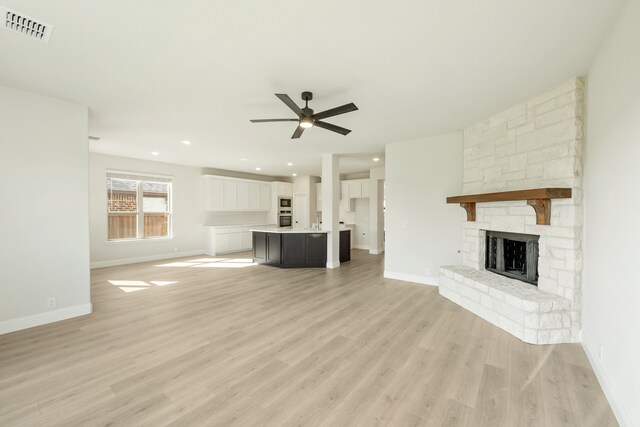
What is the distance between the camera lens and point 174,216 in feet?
25.6

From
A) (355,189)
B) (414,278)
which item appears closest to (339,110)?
(414,278)

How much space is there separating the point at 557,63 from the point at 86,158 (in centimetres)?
557

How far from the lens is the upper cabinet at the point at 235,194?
8.25 m

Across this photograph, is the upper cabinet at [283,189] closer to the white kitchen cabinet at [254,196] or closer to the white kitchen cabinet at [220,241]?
the white kitchen cabinet at [254,196]

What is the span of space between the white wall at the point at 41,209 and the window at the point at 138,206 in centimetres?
386

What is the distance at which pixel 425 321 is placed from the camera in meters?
3.30

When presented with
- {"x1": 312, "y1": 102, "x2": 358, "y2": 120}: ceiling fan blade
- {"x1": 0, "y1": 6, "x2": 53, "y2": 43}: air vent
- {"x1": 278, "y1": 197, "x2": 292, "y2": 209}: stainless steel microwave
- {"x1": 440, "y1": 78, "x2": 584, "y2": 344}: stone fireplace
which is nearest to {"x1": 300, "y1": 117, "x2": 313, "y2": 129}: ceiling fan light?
{"x1": 312, "y1": 102, "x2": 358, "y2": 120}: ceiling fan blade

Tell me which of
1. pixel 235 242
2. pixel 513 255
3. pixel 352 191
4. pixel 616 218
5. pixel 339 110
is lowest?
pixel 235 242

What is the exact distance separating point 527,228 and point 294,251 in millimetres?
4581

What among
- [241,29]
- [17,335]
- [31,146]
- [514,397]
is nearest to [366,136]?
[241,29]

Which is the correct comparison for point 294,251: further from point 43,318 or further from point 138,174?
point 138,174

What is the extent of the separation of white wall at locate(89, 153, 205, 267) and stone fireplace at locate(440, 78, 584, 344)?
7.25m

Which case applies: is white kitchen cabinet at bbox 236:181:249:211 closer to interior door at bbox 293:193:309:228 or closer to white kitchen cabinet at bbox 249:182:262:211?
white kitchen cabinet at bbox 249:182:262:211

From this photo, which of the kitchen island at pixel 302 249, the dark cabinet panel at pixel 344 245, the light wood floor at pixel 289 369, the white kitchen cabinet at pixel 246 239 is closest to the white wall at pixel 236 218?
the white kitchen cabinet at pixel 246 239
